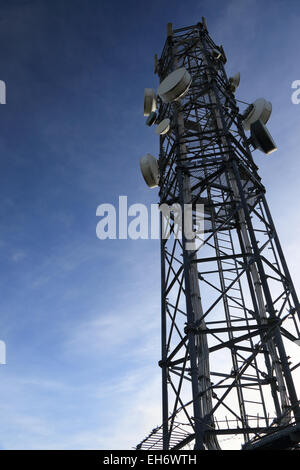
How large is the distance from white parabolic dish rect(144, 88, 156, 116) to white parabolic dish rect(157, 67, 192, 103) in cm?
281

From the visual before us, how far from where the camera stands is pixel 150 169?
13.8 m

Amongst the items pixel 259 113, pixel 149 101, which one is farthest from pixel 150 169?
pixel 259 113

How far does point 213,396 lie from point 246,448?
3426 millimetres

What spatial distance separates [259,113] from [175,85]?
3440 millimetres

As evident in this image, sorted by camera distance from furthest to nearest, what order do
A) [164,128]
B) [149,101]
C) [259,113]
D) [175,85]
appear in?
[149,101], [259,113], [164,128], [175,85]

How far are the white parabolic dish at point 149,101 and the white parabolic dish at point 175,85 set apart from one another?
9.22 feet

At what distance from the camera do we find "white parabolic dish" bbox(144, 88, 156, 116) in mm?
15883

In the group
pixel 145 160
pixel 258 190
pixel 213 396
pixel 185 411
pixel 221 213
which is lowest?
pixel 185 411

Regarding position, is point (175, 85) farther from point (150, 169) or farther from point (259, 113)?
point (259, 113)

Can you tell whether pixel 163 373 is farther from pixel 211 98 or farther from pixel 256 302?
pixel 211 98

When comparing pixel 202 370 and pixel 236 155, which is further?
pixel 236 155

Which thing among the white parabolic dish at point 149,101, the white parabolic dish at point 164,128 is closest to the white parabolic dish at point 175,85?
the white parabolic dish at point 164,128

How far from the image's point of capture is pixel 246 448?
23.7 feet
